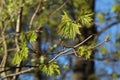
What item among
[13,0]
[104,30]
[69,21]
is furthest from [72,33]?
[104,30]

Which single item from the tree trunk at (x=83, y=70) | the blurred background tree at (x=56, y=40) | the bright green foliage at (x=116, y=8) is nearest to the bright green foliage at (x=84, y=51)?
the blurred background tree at (x=56, y=40)

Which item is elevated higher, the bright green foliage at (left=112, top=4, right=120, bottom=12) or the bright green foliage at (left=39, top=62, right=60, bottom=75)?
the bright green foliage at (left=112, top=4, right=120, bottom=12)

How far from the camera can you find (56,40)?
12547mm

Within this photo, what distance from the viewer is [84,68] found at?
14203 mm

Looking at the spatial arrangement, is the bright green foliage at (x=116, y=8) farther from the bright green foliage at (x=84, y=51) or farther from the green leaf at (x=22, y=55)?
the green leaf at (x=22, y=55)

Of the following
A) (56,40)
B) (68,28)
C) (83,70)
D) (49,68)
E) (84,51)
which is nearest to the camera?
(68,28)

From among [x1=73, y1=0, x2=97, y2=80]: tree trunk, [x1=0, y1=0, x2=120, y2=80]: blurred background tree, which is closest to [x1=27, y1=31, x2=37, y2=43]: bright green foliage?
[x1=0, y1=0, x2=120, y2=80]: blurred background tree

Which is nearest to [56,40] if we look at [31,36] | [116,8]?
[116,8]

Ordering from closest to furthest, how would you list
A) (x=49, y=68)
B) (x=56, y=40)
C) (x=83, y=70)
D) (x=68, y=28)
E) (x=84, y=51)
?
(x=68, y=28) → (x=49, y=68) → (x=84, y=51) → (x=56, y=40) → (x=83, y=70)

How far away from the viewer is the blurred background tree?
4715mm

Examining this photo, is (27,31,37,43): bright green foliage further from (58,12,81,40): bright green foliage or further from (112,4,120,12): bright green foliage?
(112,4,120,12): bright green foliage

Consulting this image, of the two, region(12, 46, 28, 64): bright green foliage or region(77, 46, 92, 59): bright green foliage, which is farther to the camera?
region(77, 46, 92, 59): bright green foliage

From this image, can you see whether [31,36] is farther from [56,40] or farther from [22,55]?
[56,40]

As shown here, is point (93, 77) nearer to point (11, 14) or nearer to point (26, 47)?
point (11, 14)
